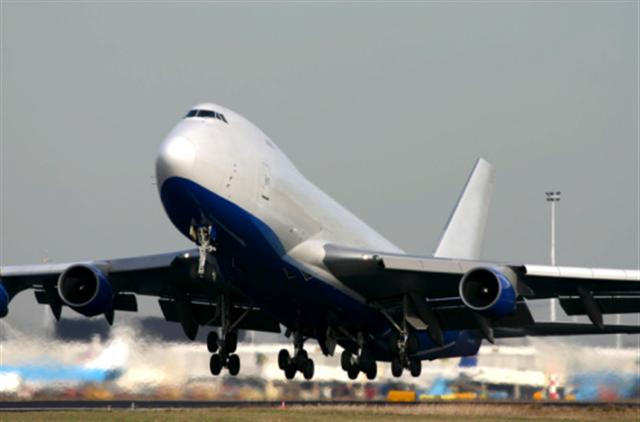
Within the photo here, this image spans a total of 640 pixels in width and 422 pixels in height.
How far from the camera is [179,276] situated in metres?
39.4

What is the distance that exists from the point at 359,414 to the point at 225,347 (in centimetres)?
951

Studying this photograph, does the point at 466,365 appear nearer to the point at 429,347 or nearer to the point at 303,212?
the point at 429,347

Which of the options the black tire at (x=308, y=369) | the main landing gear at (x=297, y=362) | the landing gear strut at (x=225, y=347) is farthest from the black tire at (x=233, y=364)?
the black tire at (x=308, y=369)

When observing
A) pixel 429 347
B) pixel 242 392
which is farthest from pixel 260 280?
pixel 242 392

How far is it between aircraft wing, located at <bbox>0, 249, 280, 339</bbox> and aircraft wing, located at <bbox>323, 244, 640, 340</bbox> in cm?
383

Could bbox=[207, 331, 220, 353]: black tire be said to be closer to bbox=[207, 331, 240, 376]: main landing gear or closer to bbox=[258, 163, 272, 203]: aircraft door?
bbox=[207, 331, 240, 376]: main landing gear

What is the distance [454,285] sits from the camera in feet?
127

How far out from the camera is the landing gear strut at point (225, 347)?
1524 inches

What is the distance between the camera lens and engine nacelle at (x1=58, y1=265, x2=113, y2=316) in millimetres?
38125

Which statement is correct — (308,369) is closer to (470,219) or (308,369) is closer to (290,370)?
(290,370)

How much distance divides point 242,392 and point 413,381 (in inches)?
274

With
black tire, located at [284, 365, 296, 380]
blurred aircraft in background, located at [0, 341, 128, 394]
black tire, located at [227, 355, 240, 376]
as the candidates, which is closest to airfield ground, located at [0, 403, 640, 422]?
blurred aircraft in background, located at [0, 341, 128, 394]

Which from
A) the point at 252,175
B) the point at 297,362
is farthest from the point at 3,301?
the point at 252,175

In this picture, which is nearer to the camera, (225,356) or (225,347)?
(225,356)
